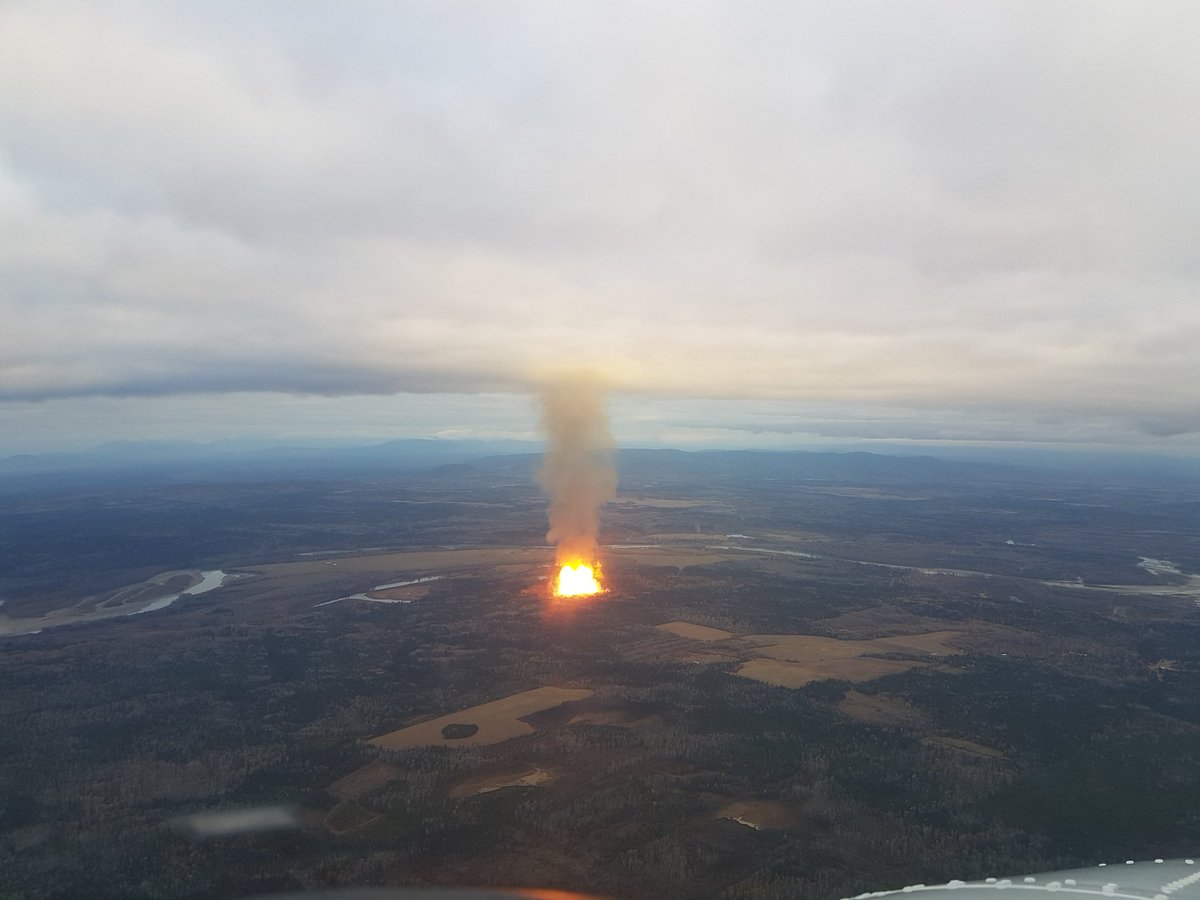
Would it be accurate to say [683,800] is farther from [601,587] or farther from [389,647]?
[601,587]

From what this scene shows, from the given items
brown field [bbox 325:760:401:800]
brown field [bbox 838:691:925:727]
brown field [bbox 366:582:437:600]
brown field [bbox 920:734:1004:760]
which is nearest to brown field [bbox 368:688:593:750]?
brown field [bbox 325:760:401:800]

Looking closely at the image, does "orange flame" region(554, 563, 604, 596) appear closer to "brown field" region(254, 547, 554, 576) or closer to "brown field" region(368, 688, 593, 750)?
"brown field" region(254, 547, 554, 576)

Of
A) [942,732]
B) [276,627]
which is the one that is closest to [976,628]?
[942,732]

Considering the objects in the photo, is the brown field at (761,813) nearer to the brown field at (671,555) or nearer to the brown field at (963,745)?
the brown field at (963,745)

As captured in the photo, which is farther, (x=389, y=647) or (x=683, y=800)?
(x=389, y=647)

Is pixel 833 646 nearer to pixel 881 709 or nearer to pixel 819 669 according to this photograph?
pixel 819 669

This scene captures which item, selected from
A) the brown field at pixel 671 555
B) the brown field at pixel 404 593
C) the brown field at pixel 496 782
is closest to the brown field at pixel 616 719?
the brown field at pixel 496 782

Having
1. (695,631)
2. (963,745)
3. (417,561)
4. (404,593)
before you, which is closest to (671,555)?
(417,561)
